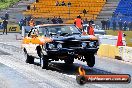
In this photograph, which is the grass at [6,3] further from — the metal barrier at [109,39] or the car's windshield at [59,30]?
the car's windshield at [59,30]

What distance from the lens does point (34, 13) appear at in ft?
197

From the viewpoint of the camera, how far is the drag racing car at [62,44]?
1484 cm

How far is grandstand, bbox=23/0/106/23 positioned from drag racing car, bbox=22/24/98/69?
1505 inches

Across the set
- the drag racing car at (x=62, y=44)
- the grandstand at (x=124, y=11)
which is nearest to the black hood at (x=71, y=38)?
the drag racing car at (x=62, y=44)

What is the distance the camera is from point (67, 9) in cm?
5872

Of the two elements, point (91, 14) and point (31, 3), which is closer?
point (91, 14)

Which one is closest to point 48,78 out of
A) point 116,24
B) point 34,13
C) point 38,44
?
point 38,44

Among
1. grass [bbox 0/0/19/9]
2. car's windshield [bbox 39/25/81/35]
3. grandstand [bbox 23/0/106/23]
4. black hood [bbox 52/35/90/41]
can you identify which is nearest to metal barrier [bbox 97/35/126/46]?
car's windshield [bbox 39/25/81/35]

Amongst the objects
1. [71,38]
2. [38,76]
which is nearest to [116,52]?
[71,38]

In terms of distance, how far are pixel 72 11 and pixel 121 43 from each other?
35907 millimetres

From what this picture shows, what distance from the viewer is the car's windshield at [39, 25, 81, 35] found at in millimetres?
15863

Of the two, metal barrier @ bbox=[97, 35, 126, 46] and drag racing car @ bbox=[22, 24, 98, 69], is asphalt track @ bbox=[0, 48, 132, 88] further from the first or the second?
metal barrier @ bbox=[97, 35, 126, 46]

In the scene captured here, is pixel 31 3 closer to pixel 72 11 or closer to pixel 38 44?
pixel 72 11

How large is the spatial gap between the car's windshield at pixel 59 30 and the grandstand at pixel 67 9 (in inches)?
1499
